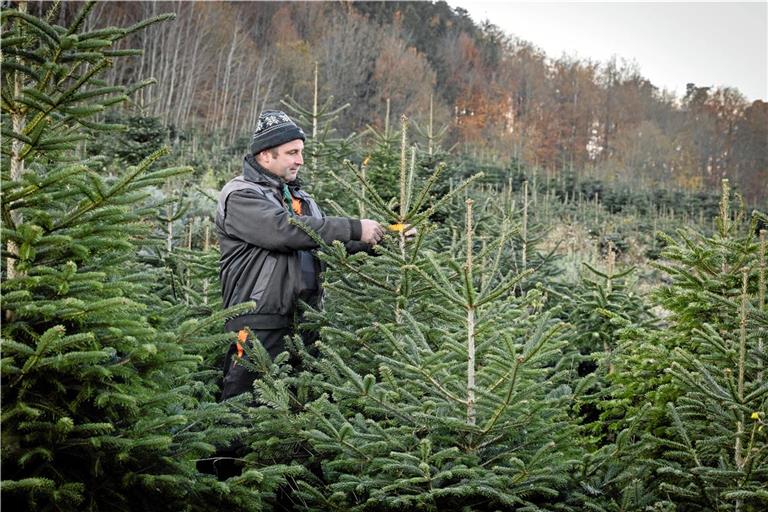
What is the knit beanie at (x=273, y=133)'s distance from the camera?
4016mm

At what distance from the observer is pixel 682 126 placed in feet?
172

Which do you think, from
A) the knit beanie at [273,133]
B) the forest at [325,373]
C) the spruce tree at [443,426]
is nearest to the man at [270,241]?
the knit beanie at [273,133]

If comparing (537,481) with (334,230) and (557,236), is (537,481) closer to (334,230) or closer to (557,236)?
(334,230)

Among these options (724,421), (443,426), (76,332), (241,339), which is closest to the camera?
(76,332)

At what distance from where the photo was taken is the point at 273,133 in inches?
158

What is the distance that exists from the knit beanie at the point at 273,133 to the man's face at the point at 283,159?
0.04 metres

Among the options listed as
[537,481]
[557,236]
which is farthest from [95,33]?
[557,236]

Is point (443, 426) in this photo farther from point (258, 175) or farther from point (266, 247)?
point (258, 175)

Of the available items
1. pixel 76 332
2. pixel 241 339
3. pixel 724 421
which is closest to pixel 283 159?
pixel 241 339

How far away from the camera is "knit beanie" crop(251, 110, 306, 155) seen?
4.02 metres

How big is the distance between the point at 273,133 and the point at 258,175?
0.28 metres

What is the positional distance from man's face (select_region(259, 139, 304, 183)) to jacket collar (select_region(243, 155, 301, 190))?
5cm

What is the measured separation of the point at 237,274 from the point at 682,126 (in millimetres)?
55607

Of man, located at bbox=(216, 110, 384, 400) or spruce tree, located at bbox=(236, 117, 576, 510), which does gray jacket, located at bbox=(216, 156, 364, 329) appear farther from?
spruce tree, located at bbox=(236, 117, 576, 510)
